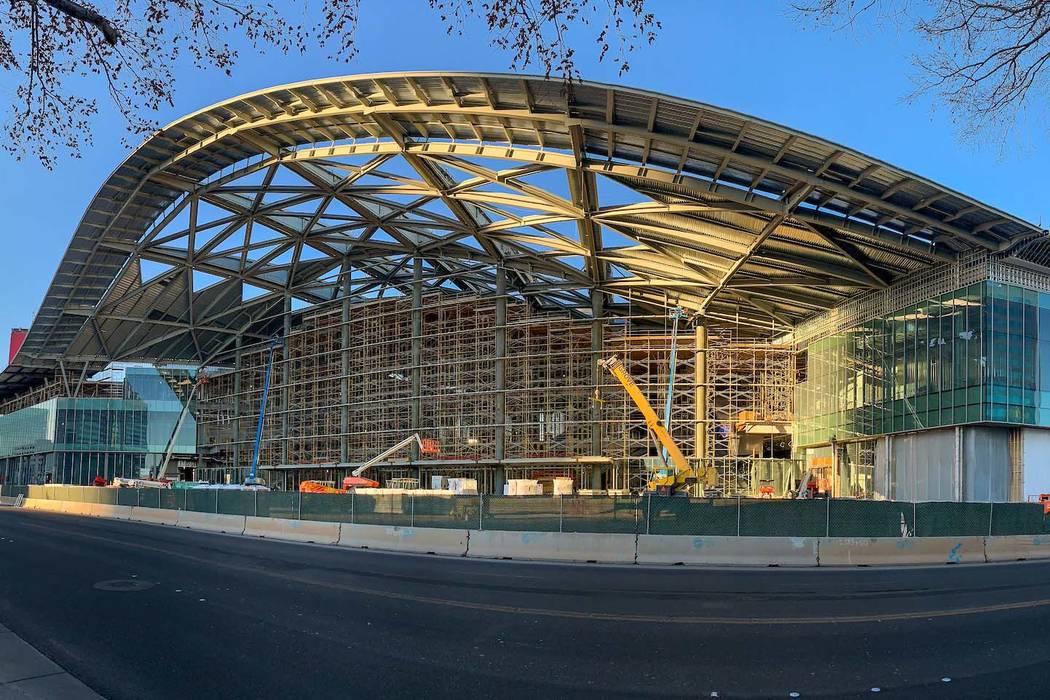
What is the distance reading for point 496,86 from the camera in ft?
100

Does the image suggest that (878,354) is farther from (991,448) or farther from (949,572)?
(949,572)

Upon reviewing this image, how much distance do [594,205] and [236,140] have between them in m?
16.8

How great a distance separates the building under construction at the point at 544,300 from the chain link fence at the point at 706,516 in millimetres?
13147

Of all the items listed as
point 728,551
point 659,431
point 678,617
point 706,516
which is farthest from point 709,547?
point 659,431

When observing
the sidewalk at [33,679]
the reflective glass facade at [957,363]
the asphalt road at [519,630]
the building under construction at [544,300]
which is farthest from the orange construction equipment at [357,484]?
the sidewalk at [33,679]

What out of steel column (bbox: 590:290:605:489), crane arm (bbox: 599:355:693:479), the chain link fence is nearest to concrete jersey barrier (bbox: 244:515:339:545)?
the chain link fence

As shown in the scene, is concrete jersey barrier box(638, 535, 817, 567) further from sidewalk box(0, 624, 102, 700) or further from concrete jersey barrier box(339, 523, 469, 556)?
sidewalk box(0, 624, 102, 700)

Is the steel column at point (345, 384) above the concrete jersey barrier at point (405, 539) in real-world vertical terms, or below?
above

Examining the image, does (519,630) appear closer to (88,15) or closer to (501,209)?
(88,15)

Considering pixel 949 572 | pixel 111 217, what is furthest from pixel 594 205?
pixel 111 217

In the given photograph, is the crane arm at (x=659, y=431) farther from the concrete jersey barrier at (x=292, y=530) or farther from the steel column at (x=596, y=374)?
the concrete jersey barrier at (x=292, y=530)

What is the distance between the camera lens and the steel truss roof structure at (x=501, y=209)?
30.6 metres

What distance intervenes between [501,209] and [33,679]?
3828 centimetres

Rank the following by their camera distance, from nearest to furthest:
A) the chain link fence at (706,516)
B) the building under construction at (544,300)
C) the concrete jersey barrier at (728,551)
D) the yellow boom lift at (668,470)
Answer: the concrete jersey barrier at (728,551)
the chain link fence at (706,516)
the building under construction at (544,300)
the yellow boom lift at (668,470)
